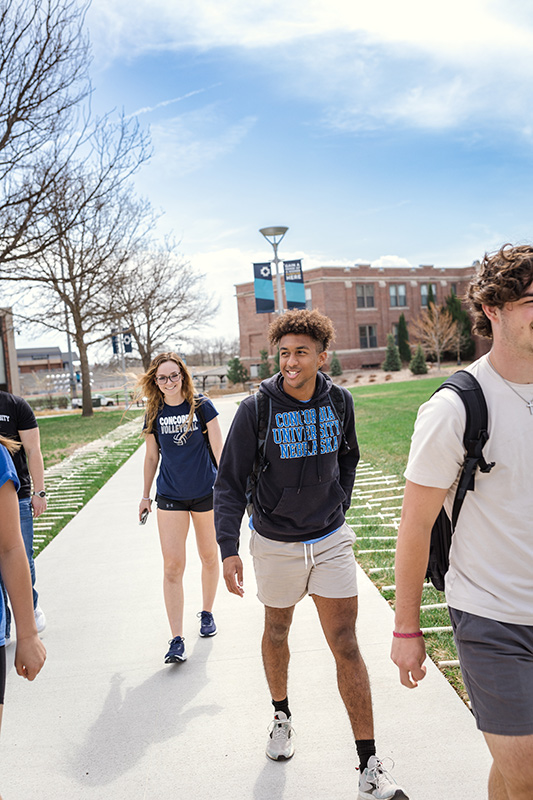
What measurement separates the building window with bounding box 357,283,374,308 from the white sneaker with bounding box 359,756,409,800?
63.3m

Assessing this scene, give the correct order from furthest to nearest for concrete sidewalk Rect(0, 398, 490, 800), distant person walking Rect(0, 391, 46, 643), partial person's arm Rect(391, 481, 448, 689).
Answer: distant person walking Rect(0, 391, 46, 643), concrete sidewalk Rect(0, 398, 490, 800), partial person's arm Rect(391, 481, 448, 689)

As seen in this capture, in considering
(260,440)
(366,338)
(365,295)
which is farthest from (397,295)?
(260,440)

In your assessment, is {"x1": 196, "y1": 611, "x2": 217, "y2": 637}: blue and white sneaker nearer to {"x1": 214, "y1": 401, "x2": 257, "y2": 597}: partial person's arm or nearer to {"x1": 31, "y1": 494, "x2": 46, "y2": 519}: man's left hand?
{"x1": 31, "y1": 494, "x2": 46, "y2": 519}: man's left hand

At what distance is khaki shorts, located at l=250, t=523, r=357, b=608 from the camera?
10.3ft

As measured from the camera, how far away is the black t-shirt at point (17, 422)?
480 cm

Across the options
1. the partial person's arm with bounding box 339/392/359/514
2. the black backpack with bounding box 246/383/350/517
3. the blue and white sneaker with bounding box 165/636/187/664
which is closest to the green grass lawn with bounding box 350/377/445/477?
the blue and white sneaker with bounding box 165/636/187/664

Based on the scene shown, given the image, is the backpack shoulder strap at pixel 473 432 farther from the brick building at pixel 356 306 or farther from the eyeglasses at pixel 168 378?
the brick building at pixel 356 306

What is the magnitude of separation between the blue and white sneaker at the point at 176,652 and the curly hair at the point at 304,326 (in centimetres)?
226

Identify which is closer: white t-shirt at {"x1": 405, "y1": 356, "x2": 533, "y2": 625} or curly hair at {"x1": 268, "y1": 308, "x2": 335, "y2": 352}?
white t-shirt at {"x1": 405, "y1": 356, "x2": 533, "y2": 625}

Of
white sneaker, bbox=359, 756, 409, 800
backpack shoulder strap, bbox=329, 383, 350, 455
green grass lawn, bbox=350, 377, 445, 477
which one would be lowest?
green grass lawn, bbox=350, 377, 445, 477

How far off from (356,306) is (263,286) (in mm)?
38520

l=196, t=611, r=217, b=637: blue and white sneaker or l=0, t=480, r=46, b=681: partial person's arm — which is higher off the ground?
l=0, t=480, r=46, b=681: partial person's arm

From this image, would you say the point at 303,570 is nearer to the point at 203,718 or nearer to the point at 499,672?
the point at 203,718

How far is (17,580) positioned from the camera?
2361 mm
